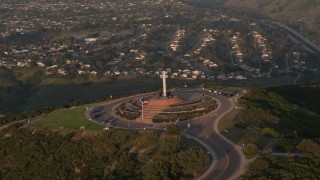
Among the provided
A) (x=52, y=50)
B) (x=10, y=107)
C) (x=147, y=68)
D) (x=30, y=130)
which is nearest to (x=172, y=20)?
(x=52, y=50)

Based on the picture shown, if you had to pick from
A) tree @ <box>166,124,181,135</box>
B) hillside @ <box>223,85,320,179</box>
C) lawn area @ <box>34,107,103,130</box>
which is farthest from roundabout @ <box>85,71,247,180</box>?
tree @ <box>166,124,181,135</box>

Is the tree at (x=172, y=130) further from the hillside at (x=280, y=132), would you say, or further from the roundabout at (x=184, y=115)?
the hillside at (x=280, y=132)

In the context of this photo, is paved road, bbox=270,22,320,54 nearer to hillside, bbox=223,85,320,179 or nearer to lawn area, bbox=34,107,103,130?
hillside, bbox=223,85,320,179

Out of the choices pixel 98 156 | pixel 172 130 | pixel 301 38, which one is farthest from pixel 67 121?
pixel 301 38

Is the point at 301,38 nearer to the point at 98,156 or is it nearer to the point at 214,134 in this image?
the point at 214,134

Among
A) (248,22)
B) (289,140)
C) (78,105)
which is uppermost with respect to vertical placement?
(289,140)

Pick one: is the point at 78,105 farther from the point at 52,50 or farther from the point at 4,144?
the point at 52,50

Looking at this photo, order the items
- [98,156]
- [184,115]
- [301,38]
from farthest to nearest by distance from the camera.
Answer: [301,38], [184,115], [98,156]
